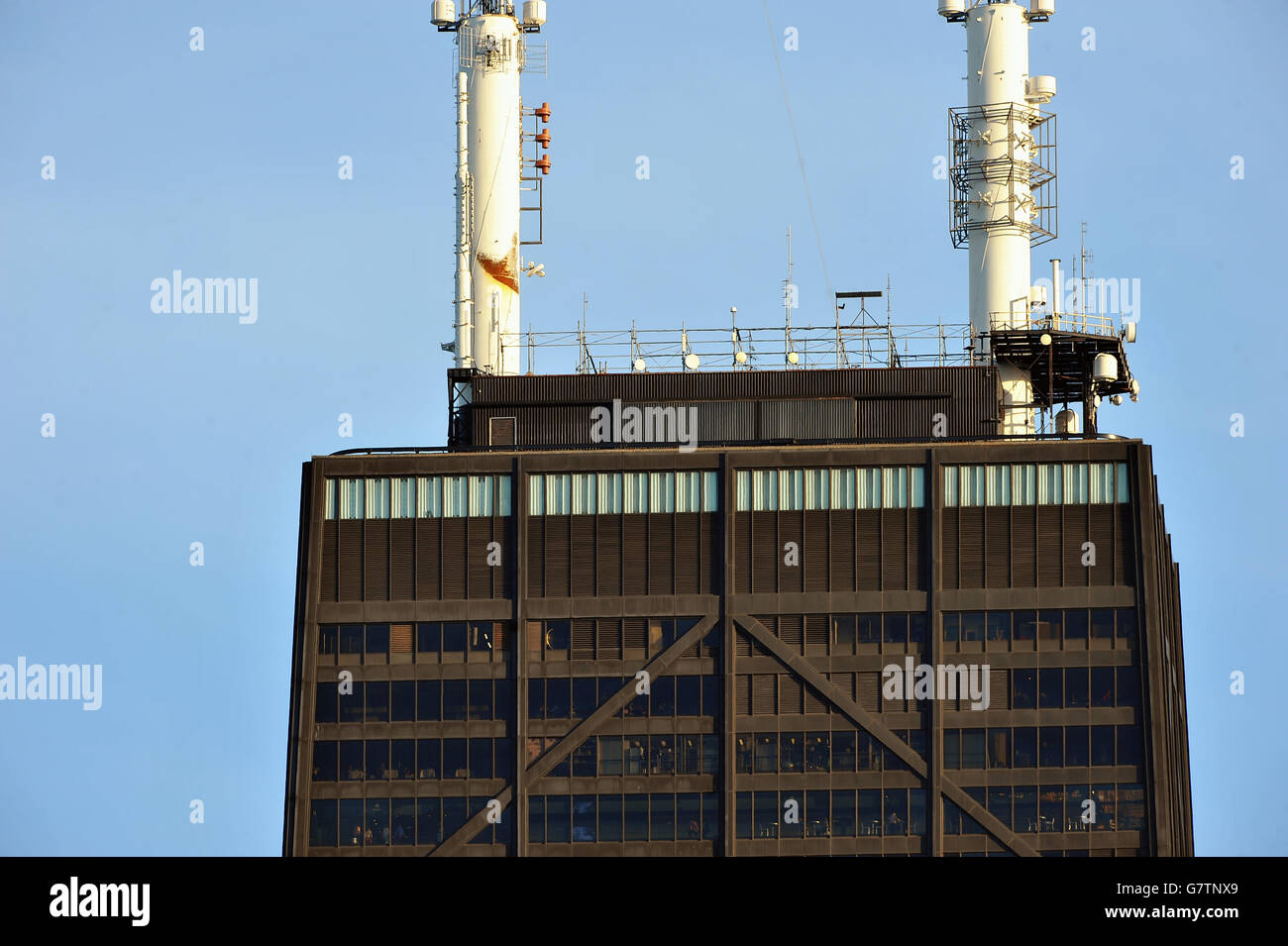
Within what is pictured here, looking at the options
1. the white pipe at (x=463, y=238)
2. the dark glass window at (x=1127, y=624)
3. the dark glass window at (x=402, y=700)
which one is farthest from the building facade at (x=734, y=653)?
the white pipe at (x=463, y=238)

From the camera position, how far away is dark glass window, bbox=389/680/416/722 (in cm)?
11606

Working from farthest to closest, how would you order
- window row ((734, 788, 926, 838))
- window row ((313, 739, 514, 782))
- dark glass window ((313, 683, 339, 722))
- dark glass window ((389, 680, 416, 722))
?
1. dark glass window ((313, 683, 339, 722))
2. dark glass window ((389, 680, 416, 722))
3. window row ((313, 739, 514, 782))
4. window row ((734, 788, 926, 838))

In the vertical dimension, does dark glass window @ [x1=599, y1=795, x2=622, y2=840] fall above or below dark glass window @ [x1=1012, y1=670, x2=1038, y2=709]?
below

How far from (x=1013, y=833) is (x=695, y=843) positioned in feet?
53.9

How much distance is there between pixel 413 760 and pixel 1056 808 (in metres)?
33.8

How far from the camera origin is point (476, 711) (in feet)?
380

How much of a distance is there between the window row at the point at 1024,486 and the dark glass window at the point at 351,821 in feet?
116

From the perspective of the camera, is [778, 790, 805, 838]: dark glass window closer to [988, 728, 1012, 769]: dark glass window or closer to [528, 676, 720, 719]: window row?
[528, 676, 720, 719]: window row

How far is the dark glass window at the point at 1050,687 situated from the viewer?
114000mm

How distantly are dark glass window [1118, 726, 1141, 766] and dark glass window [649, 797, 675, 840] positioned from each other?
23618 millimetres

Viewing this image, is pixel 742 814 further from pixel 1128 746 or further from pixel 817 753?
pixel 1128 746

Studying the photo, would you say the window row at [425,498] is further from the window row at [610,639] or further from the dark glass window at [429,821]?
the dark glass window at [429,821]

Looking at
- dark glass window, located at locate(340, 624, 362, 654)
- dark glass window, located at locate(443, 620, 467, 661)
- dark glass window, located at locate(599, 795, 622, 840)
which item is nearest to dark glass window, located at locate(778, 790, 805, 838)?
dark glass window, located at locate(599, 795, 622, 840)
